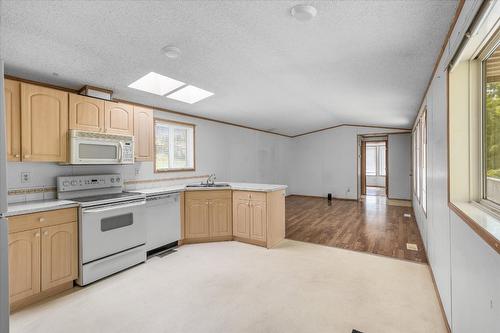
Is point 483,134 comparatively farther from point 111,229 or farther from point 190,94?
point 190,94

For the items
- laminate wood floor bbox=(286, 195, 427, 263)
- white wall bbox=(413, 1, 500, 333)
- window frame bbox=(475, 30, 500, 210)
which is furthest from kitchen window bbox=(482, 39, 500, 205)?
laminate wood floor bbox=(286, 195, 427, 263)

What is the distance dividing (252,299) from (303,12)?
243 centimetres

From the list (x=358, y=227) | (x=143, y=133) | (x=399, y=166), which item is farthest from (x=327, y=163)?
(x=143, y=133)

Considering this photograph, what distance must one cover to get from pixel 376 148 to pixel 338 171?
429 cm

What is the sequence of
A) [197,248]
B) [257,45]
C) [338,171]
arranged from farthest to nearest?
[338,171], [197,248], [257,45]

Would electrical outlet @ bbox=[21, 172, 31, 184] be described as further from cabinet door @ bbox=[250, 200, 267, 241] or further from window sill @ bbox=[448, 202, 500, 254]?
window sill @ bbox=[448, 202, 500, 254]

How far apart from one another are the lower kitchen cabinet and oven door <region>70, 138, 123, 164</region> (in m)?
0.63

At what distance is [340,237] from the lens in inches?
168

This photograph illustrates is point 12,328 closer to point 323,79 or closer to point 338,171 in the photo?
point 323,79

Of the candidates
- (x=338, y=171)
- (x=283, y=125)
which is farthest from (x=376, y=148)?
(x=283, y=125)

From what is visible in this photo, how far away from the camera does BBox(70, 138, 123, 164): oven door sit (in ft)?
9.43

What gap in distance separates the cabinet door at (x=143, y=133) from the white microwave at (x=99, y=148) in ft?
0.64

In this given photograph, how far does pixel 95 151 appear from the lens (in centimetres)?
308

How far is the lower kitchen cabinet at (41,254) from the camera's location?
7.32 feet
